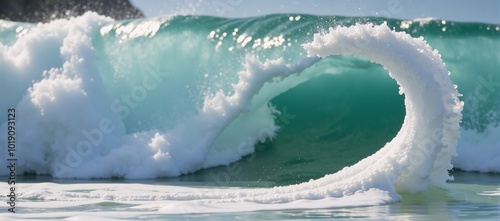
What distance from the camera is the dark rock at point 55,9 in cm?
3225

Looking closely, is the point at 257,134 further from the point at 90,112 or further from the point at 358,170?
the point at 358,170

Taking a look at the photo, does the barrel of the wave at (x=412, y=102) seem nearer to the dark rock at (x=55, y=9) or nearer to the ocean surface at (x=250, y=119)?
the ocean surface at (x=250, y=119)

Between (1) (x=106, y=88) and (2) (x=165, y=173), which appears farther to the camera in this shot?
(1) (x=106, y=88)

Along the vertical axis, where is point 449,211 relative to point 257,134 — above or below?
below

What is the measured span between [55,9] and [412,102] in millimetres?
27509

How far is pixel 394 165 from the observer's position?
810 cm

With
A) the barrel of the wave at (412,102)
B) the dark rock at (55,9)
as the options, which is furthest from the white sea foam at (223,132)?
the dark rock at (55,9)

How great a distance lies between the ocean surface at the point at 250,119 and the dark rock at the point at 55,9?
54.3 feet

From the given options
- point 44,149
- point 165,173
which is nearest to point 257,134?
point 165,173

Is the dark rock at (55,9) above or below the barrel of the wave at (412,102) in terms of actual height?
above

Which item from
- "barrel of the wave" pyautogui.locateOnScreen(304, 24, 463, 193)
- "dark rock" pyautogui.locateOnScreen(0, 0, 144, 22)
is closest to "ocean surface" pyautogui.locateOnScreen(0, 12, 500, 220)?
"barrel of the wave" pyautogui.locateOnScreen(304, 24, 463, 193)

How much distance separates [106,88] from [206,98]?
4.26ft

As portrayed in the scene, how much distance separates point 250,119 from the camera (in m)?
12.8

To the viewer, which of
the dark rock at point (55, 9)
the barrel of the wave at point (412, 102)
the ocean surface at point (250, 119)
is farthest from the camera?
the dark rock at point (55, 9)
